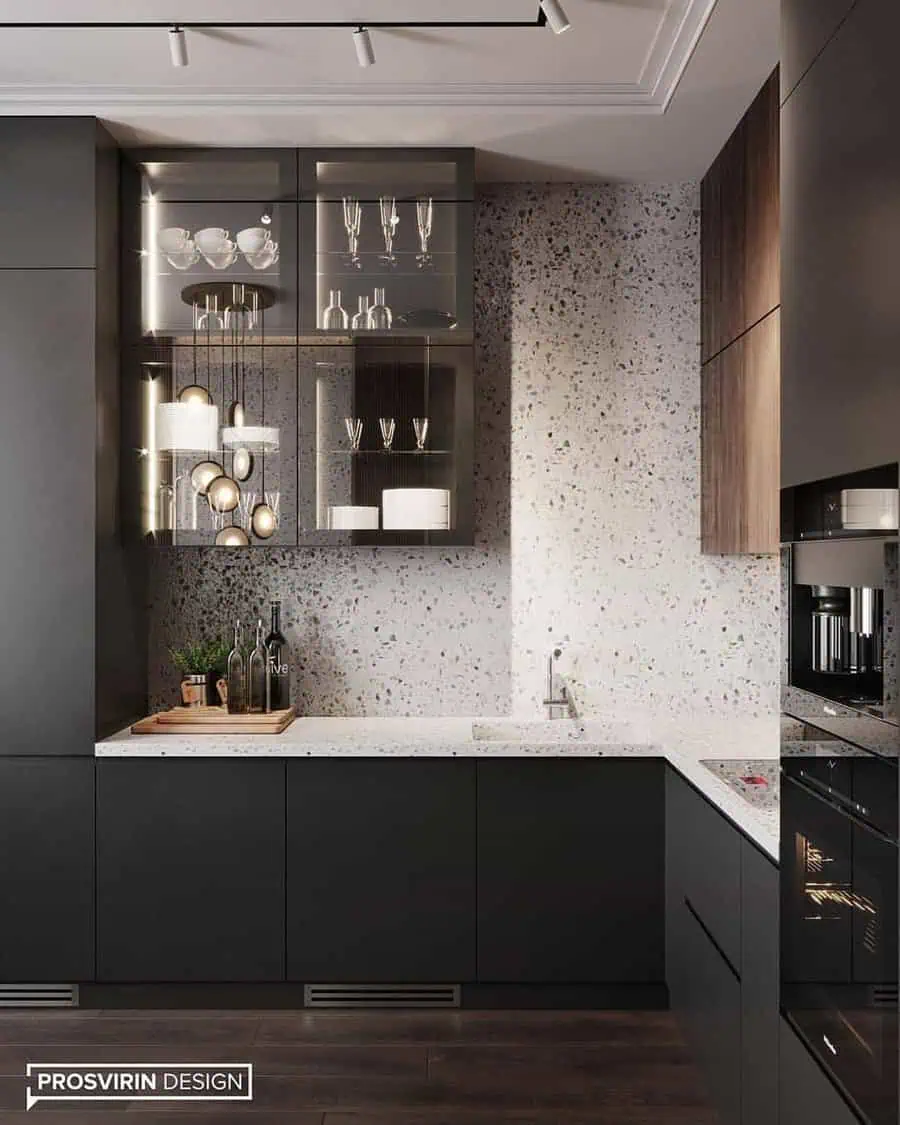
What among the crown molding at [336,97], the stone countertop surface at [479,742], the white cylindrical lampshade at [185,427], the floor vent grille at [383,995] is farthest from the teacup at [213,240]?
the floor vent grille at [383,995]

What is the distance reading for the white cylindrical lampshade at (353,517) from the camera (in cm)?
336

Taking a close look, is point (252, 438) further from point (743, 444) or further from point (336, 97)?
point (743, 444)

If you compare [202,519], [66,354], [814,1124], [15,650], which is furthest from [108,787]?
[814,1124]

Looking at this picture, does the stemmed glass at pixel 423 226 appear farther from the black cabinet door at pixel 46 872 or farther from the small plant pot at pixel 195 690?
the black cabinet door at pixel 46 872

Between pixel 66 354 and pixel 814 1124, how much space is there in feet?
9.15

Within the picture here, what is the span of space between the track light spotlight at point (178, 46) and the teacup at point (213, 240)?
669mm

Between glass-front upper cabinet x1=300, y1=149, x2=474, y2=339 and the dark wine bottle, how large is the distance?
104 cm

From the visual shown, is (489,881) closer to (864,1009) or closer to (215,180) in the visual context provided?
(864,1009)

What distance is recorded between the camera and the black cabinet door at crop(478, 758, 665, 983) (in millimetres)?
3105

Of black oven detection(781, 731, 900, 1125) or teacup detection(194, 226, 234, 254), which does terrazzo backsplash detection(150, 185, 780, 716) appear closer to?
teacup detection(194, 226, 234, 254)

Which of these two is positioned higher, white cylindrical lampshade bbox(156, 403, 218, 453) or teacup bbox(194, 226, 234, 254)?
teacup bbox(194, 226, 234, 254)

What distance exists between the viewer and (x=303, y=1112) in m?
2.56

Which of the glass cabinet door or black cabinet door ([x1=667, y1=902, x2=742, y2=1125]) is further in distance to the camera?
the glass cabinet door

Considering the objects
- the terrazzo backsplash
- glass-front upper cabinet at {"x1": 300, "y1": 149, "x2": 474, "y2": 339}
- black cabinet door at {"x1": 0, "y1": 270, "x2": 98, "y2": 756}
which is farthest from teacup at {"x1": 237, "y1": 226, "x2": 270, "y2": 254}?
the terrazzo backsplash
